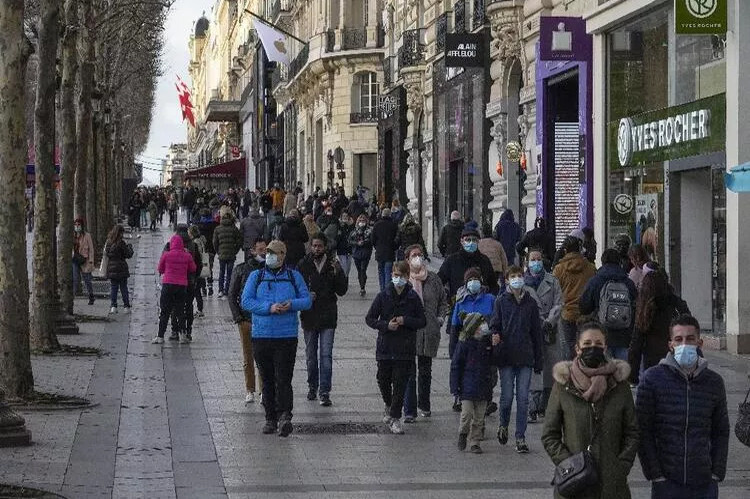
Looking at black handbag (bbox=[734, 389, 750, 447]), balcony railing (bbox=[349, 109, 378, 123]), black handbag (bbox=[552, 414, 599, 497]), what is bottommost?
black handbag (bbox=[552, 414, 599, 497])

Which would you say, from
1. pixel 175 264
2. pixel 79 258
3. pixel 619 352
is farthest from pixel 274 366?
pixel 79 258

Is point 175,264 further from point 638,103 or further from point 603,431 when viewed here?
point 603,431

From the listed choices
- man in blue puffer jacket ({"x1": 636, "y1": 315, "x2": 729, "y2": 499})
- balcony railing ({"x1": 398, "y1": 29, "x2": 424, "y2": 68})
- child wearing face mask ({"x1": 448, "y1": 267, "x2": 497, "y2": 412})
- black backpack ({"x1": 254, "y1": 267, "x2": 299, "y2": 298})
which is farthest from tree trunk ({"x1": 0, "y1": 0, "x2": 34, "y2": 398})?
balcony railing ({"x1": 398, "y1": 29, "x2": 424, "y2": 68})

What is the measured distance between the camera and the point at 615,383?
813cm

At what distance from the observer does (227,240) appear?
96.4ft

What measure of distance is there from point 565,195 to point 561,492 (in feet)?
71.1

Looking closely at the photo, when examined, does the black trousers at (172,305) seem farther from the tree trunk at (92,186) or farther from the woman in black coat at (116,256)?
the tree trunk at (92,186)

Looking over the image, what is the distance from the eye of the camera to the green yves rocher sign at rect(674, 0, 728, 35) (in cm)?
2008

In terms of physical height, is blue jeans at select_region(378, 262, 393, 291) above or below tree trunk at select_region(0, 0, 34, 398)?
below

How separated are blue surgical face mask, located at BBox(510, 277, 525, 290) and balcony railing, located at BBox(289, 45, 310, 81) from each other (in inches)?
2183

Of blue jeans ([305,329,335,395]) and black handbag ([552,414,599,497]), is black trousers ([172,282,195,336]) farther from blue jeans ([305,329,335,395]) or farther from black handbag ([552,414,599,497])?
black handbag ([552,414,599,497])

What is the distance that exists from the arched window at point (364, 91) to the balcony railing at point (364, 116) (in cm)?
10

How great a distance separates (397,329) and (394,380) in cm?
44

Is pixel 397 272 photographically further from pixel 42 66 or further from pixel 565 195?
pixel 565 195
